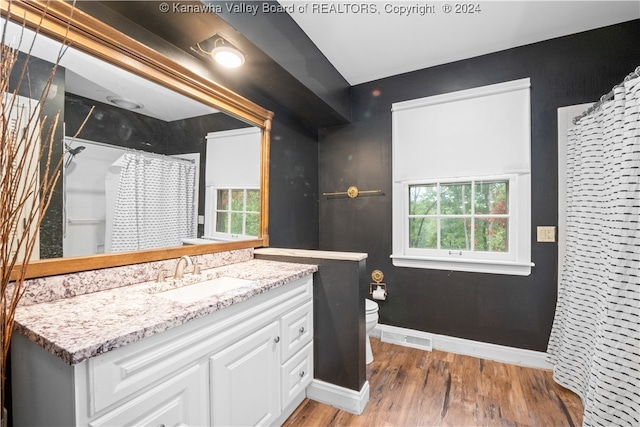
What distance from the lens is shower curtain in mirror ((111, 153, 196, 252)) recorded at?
4.44 feet

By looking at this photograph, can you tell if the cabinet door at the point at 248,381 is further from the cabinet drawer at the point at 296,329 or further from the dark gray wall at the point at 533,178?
the dark gray wall at the point at 533,178

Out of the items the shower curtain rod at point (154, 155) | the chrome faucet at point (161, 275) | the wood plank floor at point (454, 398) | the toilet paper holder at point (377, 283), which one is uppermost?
the shower curtain rod at point (154, 155)

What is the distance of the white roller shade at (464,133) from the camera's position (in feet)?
7.25

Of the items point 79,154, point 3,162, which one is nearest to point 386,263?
point 79,154

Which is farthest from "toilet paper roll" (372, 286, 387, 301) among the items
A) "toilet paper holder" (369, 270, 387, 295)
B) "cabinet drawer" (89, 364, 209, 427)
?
"cabinet drawer" (89, 364, 209, 427)

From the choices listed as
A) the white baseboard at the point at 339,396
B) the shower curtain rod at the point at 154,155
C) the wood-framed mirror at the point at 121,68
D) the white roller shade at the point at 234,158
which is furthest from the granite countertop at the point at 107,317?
the white baseboard at the point at 339,396

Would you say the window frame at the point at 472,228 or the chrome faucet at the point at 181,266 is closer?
the chrome faucet at the point at 181,266

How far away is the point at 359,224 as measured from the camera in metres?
2.85

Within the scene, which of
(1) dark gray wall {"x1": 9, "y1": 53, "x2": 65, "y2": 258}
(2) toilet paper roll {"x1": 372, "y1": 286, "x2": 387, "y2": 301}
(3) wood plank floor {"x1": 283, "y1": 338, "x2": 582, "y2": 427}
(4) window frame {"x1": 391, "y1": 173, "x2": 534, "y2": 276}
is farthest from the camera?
(2) toilet paper roll {"x1": 372, "y1": 286, "x2": 387, "y2": 301}

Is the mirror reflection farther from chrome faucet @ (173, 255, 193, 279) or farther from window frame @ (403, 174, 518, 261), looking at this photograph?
window frame @ (403, 174, 518, 261)

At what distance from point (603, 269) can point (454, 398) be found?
1.18 meters

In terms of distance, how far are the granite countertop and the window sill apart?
63.3 inches

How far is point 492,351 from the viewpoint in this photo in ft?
7.51

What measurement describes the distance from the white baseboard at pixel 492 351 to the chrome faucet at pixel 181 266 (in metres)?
2.17
